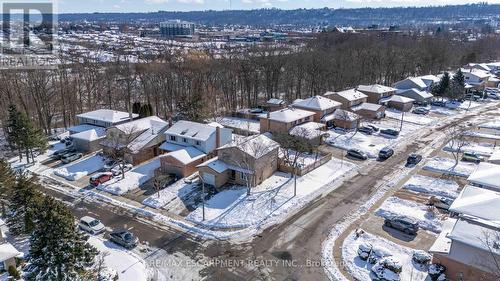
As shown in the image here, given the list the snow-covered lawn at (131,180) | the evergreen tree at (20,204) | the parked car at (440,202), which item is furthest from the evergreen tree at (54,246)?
the parked car at (440,202)

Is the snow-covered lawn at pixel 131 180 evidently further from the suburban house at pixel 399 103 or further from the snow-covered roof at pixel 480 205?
the suburban house at pixel 399 103

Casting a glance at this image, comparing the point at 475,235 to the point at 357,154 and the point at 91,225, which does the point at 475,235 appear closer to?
the point at 357,154

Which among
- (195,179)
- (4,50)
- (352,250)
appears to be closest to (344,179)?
(352,250)

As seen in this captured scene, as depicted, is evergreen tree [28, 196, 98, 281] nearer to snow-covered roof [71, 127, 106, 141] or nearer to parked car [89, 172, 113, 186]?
parked car [89, 172, 113, 186]

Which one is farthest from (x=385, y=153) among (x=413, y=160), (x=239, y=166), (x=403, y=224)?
(x=239, y=166)

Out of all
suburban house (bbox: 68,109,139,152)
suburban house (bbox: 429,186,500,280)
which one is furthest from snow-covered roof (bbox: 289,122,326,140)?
suburban house (bbox: 68,109,139,152)
